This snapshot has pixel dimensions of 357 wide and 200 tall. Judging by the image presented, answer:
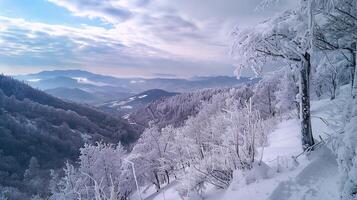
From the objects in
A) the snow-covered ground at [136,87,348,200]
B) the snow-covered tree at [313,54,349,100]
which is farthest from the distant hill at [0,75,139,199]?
the snow-covered ground at [136,87,348,200]

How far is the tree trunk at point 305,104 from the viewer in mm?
10320

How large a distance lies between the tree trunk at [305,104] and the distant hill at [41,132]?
200 feet

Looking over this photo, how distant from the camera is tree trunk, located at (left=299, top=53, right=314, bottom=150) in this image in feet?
33.9

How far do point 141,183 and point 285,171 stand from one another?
1514 inches

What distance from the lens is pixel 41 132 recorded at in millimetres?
116250

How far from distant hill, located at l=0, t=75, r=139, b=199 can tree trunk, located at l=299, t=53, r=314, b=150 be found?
2398 inches

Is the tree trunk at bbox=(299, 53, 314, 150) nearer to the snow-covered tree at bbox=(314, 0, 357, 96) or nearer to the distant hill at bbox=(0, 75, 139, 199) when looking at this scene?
the snow-covered tree at bbox=(314, 0, 357, 96)

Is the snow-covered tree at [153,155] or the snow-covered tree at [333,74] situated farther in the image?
the snow-covered tree at [153,155]

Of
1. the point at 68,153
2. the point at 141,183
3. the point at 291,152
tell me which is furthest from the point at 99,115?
the point at 291,152

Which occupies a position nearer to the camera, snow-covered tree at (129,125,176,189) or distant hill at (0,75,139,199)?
snow-covered tree at (129,125,176,189)

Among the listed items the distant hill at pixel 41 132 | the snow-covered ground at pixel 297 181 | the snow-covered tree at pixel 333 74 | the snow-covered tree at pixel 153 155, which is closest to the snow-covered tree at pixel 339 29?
the snow-covered ground at pixel 297 181

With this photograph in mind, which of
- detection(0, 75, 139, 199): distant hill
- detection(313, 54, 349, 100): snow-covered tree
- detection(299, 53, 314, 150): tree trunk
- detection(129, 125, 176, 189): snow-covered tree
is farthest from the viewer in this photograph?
detection(0, 75, 139, 199): distant hill

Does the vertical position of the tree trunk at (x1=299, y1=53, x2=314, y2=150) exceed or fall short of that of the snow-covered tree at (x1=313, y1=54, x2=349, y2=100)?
it falls short

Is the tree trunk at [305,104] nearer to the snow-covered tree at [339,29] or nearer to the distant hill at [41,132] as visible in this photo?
the snow-covered tree at [339,29]
